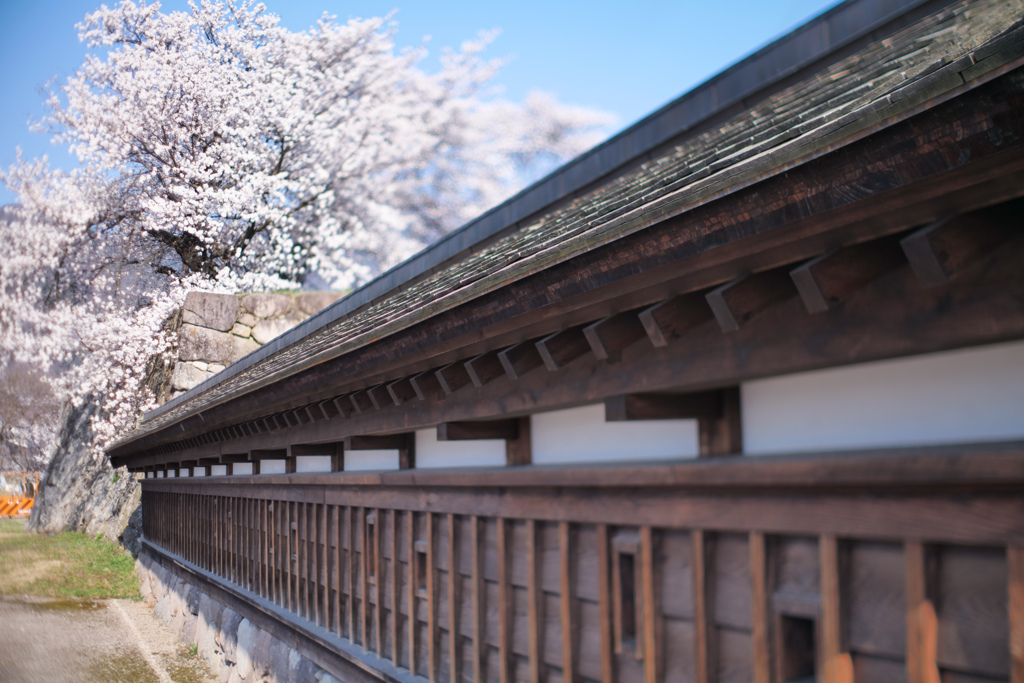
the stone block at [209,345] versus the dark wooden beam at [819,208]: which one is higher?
the stone block at [209,345]

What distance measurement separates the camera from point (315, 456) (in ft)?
22.4

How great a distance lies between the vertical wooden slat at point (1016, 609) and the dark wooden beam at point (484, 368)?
220 centimetres

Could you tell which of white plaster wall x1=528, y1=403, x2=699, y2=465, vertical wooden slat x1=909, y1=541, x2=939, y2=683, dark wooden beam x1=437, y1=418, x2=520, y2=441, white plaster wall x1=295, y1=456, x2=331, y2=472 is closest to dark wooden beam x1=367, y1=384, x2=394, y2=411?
dark wooden beam x1=437, y1=418, x2=520, y2=441

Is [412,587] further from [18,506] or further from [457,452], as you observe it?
[18,506]

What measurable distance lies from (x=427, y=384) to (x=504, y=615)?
1302mm

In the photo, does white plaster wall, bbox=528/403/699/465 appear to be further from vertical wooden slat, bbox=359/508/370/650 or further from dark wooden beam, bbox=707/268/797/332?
vertical wooden slat, bbox=359/508/370/650

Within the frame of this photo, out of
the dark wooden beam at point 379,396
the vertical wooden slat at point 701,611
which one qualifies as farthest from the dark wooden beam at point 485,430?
the vertical wooden slat at point 701,611

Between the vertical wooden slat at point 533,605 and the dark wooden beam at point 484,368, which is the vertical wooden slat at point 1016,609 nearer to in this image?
the vertical wooden slat at point 533,605

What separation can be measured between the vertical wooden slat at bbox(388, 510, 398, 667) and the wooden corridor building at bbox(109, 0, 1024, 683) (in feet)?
0.06

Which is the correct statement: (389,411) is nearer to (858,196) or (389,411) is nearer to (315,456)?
(315,456)

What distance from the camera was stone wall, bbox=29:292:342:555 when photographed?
17.7 metres

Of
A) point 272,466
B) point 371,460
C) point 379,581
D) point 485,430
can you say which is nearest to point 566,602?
point 485,430

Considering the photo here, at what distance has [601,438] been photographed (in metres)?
3.26

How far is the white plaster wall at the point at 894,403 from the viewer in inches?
71.3
